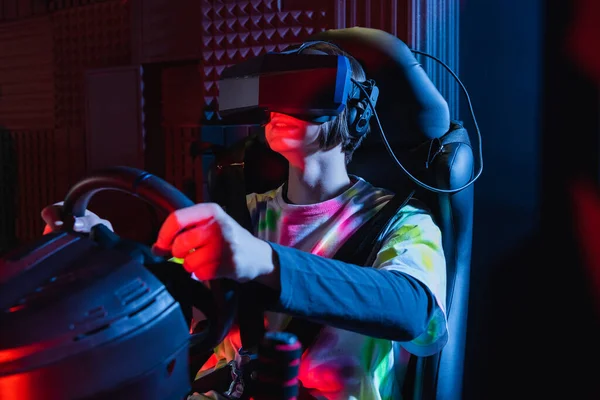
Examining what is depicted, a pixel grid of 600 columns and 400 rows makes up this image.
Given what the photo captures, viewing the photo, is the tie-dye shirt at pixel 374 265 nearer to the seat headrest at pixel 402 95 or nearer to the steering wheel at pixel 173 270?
the seat headrest at pixel 402 95

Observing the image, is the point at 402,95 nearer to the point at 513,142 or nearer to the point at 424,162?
the point at 424,162

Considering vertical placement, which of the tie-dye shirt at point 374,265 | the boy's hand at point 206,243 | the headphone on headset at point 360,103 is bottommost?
the tie-dye shirt at point 374,265

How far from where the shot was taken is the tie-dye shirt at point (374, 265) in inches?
40.1

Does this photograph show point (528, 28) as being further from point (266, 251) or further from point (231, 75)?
point (266, 251)

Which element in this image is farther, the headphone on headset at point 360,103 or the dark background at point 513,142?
the dark background at point 513,142

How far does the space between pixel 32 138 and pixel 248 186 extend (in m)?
2.76

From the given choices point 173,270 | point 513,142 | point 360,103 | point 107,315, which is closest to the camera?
point 107,315

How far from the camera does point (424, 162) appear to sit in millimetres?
1214

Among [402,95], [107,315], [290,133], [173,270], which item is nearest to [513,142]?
[402,95]

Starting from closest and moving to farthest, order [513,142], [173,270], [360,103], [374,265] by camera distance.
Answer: [173,270] < [374,265] < [360,103] < [513,142]

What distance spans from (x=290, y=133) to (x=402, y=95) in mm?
257

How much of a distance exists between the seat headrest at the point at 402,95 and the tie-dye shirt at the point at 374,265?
5.4 inches

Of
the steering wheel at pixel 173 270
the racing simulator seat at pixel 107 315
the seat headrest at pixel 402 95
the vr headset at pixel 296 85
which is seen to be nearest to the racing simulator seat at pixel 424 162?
Result: the seat headrest at pixel 402 95

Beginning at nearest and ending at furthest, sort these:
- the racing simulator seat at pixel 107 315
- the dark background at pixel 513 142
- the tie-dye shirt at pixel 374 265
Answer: the racing simulator seat at pixel 107 315, the tie-dye shirt at pixel 374 265, the dark background at pixel 513 142
